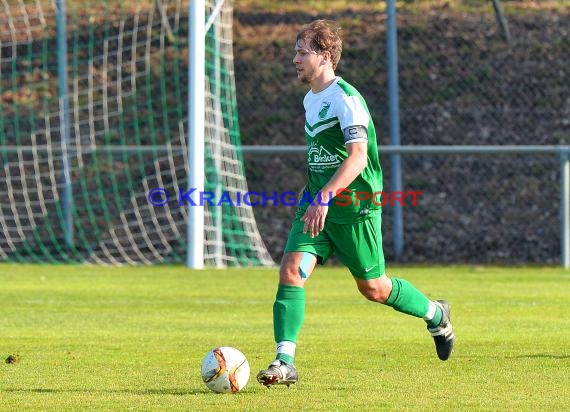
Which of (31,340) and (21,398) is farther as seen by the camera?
(31,340)

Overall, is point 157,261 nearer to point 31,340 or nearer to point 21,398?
point 31,340

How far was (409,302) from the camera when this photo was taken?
691cm

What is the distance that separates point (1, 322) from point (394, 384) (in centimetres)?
416

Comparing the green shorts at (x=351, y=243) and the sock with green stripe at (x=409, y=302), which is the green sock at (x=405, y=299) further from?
the green shorts at (x=351, y=243)

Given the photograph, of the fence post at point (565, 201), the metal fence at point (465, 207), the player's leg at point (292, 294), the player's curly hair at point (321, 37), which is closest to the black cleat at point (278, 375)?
the player's leg at point (292, 294)

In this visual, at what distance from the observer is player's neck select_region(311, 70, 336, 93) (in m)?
6.61

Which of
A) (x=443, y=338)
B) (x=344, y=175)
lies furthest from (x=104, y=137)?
(x=344, y=175)

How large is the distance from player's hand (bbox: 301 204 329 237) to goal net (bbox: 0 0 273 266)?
9.33 metres

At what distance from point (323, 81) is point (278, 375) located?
1584 millimetres

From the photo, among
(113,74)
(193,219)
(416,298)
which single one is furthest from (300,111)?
(416,298)

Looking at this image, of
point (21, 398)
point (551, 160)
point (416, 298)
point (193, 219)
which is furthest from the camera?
point (551, 160)

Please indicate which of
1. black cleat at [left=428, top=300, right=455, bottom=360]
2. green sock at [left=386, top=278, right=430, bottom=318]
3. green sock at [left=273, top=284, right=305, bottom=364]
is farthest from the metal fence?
green sock at [left=273, top=284, right=305, bottom=364]

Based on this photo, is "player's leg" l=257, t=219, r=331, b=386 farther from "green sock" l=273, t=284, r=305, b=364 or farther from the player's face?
the player's face

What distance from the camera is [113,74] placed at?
19.5 meters
